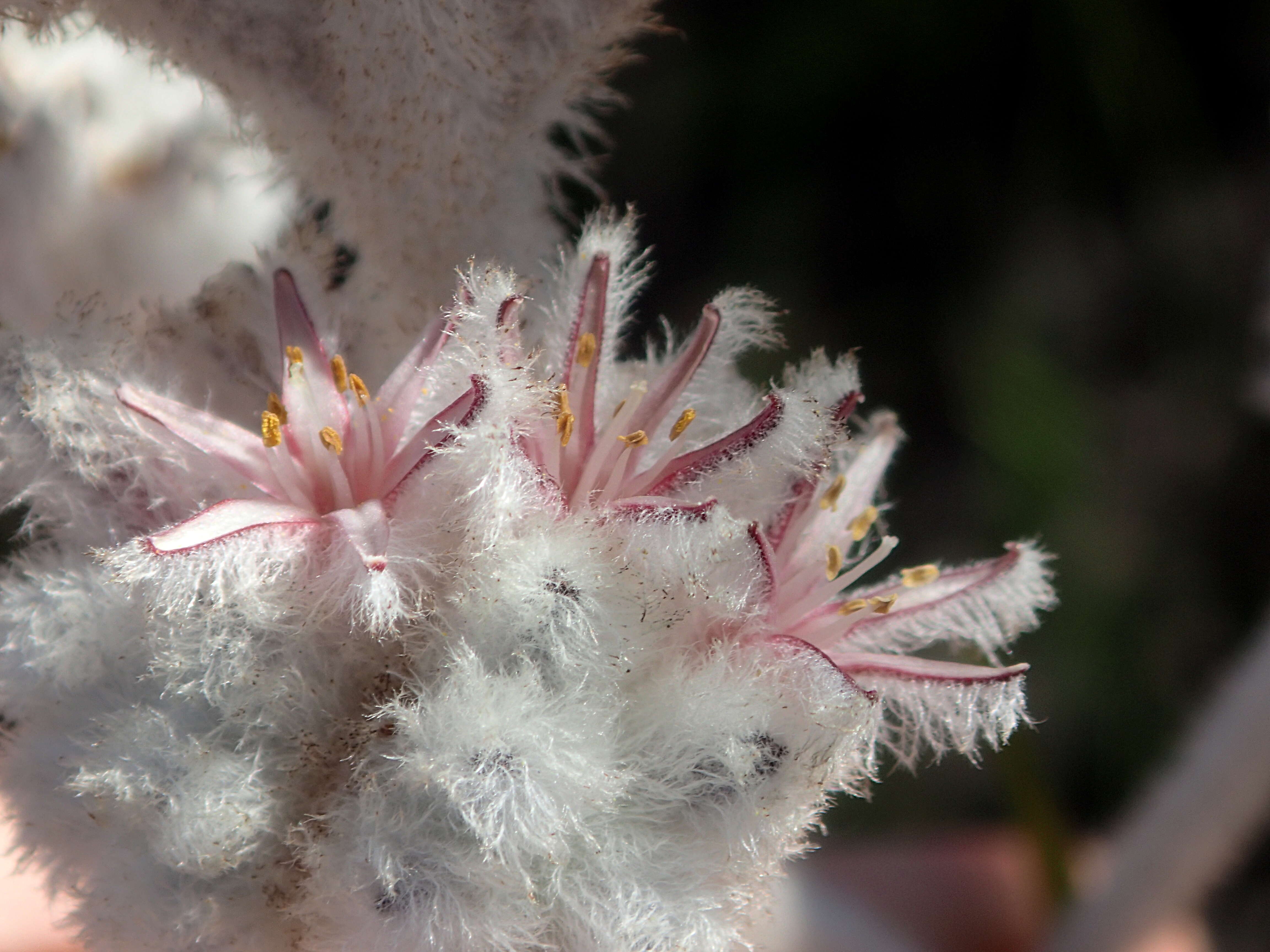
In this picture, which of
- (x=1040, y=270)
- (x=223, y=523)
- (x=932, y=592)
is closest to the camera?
(x=223, y=523)

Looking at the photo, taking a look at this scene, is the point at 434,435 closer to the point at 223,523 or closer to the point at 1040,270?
the point at 223,523

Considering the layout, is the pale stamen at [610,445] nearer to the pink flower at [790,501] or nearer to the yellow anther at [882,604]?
the pink flower at [790,501]

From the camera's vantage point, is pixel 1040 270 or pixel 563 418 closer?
pixel 563 418

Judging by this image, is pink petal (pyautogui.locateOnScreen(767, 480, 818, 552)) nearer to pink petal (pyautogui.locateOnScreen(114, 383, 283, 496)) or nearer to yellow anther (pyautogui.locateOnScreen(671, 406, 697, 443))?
yellow anther (pyautogui.locateOnScreen(671, 406, 697, 443))

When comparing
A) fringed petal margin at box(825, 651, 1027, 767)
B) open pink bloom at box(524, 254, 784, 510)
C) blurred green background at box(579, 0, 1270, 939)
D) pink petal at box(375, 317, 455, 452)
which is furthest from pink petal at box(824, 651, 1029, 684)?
blurred green background at box(579, 0, 1270, 939)

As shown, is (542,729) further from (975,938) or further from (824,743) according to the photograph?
(975,938)

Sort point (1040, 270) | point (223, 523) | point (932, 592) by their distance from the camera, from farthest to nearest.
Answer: point (1040, 270) → point (932, 592) → point (223, 523)

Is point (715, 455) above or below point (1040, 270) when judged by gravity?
above

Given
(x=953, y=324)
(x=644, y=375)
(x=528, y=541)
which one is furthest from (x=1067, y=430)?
(x=528, y=541)

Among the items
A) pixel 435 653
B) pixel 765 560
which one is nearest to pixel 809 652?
pixel 765 560
